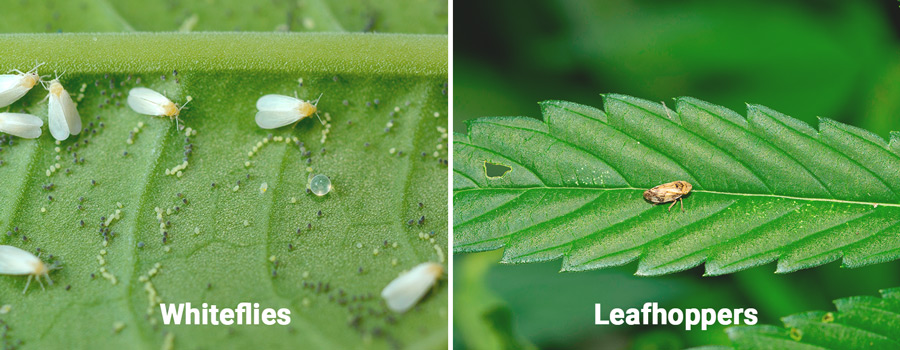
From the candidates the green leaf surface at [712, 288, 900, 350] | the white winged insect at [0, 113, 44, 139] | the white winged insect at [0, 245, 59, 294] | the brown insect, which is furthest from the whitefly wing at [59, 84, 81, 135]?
the green leaf surface at [712, 288, 900, 350]

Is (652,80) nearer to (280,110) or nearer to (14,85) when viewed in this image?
(280,110)

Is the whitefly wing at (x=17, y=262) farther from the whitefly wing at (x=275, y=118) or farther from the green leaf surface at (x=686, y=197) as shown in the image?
the green leaf surface at (x=686, y=197)

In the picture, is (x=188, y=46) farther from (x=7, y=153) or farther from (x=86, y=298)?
(x=86, y=298)

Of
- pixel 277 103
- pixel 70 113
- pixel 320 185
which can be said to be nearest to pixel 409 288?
pixel 320 185

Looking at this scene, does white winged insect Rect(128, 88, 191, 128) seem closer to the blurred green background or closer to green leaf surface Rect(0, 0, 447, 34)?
green leaf surface Rect(0, 0, 447, 34)

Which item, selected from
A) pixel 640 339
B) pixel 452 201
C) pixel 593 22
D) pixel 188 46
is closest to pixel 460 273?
pixel 452 201

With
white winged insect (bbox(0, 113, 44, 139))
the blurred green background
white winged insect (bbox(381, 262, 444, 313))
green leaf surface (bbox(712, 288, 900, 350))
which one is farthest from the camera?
white winged insect (bbox(0, 113, 44, 139))
